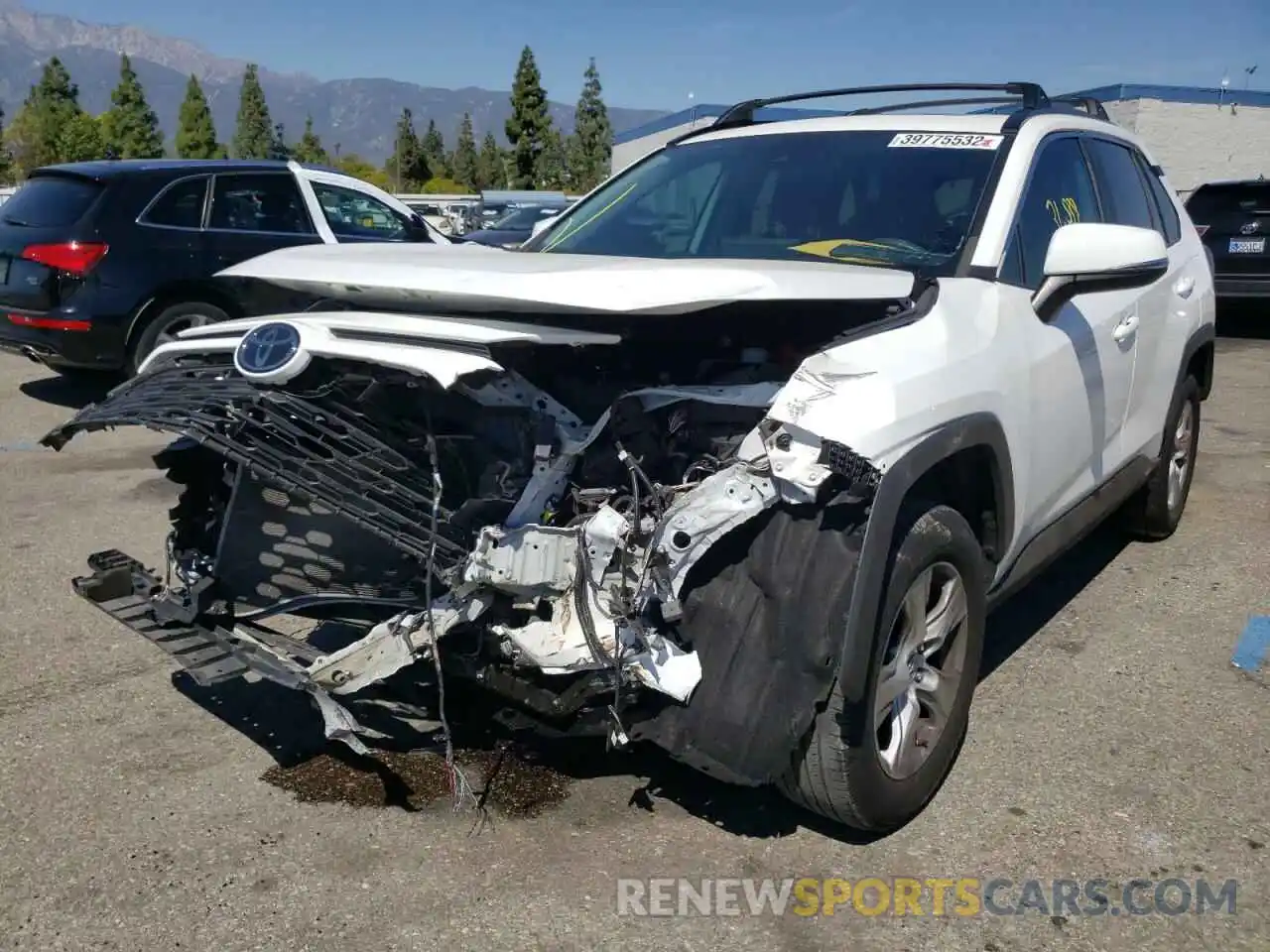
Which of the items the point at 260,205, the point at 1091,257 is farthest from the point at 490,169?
the point at 1091,257

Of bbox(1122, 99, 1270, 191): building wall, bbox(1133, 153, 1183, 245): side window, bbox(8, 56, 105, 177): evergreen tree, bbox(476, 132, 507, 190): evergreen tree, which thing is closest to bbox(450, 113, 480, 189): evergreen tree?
bbox(476, 132, 507, 190): evergreen tree

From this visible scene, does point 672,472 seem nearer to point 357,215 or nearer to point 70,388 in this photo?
point 357,215

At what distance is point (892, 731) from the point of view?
3006 mm

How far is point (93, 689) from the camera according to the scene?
3.79 m

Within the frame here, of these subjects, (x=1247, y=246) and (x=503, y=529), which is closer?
(x=503, y=529)

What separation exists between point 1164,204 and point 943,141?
191 cm

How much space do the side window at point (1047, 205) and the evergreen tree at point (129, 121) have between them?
216ft

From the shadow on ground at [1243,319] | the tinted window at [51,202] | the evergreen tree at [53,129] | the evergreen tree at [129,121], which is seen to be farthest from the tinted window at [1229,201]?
the evergreen tree at [129,121]

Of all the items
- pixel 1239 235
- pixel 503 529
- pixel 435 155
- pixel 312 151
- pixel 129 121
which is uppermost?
pixel 129 121

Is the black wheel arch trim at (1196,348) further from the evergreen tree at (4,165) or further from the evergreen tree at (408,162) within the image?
the evergreen tree at (408,162)

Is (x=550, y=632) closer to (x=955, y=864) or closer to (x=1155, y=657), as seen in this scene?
(x=955, y=864)

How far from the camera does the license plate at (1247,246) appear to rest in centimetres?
1246

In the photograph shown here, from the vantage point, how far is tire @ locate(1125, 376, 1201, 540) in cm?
503

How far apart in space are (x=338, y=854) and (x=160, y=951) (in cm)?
48
